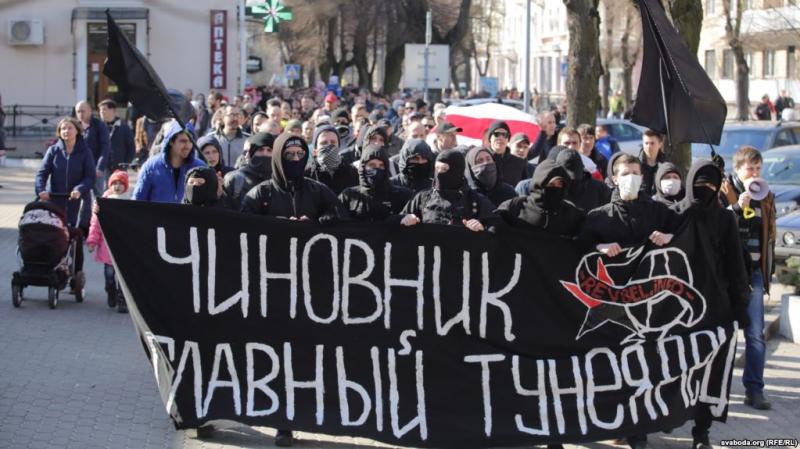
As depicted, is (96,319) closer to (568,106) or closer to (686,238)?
(686,238)

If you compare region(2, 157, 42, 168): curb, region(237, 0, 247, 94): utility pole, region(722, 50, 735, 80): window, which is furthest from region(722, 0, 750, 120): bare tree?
region(2, 157, 42, 168): curb

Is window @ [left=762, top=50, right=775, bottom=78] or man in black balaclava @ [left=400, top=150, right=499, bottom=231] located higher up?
window @ [left=762, top=50, right=775, bottom=78]

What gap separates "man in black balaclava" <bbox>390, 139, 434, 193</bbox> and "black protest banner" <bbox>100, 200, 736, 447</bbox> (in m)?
1.18

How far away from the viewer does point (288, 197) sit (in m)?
7.49

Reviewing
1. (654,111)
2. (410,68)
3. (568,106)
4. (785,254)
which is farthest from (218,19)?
(654,111)

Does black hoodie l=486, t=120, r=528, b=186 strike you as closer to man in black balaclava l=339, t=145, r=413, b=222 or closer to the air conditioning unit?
man in black balaclava l=339, t=145, r=413, b=222

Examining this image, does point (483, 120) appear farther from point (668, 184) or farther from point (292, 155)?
point (292, 155)

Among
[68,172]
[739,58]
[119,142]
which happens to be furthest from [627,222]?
[739,58]

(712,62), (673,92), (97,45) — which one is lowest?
(673,92)

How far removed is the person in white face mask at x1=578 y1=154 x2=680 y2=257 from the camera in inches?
281

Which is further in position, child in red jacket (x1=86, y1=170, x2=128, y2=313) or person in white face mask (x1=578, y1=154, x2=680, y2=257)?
child in red jacket (x1=86, y1=170, x2=128, y2=313)

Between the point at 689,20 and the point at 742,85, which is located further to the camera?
the point at 742,85

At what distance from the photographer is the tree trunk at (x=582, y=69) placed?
16859 mm

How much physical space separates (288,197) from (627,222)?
199 cm
